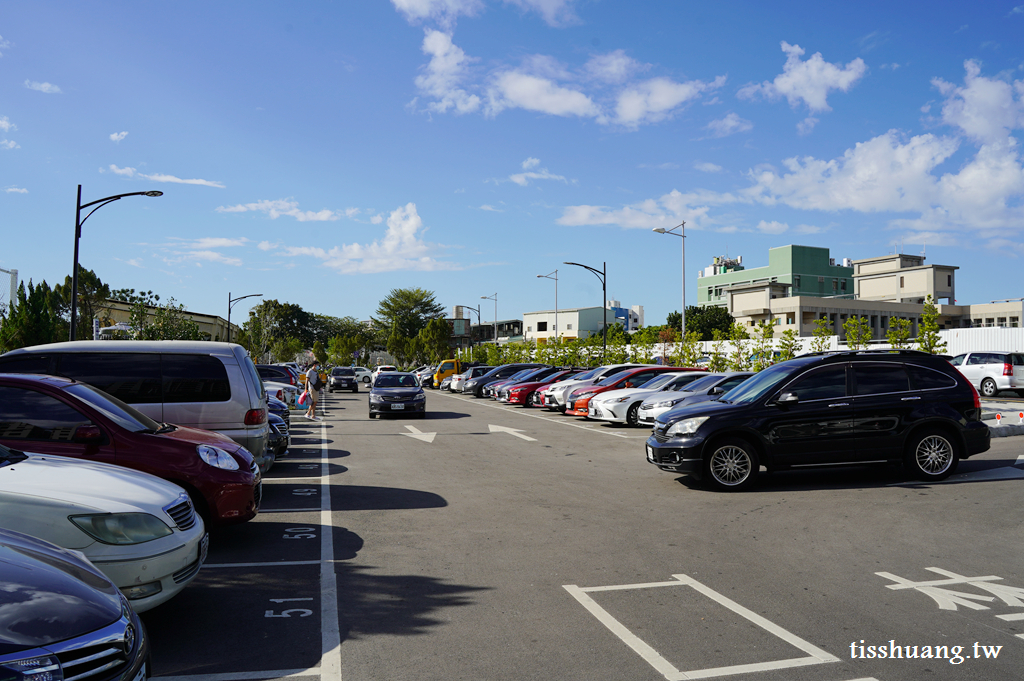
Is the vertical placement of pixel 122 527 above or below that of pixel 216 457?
below

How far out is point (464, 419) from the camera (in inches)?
904

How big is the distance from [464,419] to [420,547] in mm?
16009

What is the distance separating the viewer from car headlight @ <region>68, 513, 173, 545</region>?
4.54 metres

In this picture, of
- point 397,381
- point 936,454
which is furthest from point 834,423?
point 397,381

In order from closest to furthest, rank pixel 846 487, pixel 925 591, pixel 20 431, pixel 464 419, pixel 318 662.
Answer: pixel 318 662 → pixel 925 591 → pixel 20 431 → pixel 846 487 → pixel 464 419

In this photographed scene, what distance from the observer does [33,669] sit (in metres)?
2.61

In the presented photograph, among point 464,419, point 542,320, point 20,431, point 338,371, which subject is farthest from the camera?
point 542,320

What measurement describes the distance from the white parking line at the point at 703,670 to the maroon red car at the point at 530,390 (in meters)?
23.0

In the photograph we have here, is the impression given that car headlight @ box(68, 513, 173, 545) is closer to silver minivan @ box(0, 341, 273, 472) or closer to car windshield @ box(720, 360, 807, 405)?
silver minivan @ box(0, 341, 273, 472)

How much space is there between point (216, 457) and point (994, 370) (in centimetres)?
3077

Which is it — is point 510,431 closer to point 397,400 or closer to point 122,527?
point 397,400

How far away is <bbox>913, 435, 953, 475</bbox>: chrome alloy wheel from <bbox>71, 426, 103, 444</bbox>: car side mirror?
1015 centimetres

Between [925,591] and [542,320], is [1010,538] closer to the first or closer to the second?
[925,591]

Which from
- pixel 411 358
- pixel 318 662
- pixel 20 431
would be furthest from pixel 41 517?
pixel 411 358
